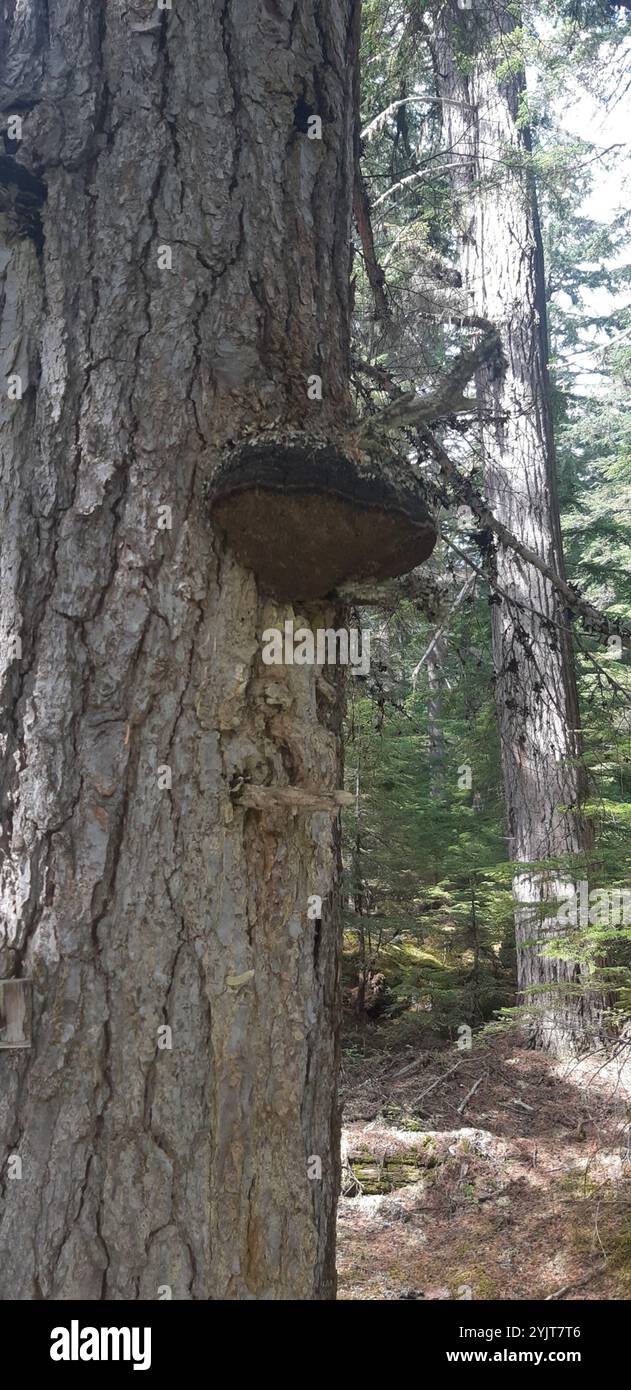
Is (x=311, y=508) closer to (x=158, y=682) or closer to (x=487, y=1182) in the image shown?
(x=158, y=682)

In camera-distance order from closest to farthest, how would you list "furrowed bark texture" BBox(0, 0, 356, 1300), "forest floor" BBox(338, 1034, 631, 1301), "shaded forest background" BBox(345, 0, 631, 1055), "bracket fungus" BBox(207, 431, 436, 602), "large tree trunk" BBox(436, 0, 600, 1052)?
"furrowed bark texture" BBox(0, 0, 356, 1300) < "bracket fungus" BBox(207, 431, 436, 602) < "forest floor" BBox(338, 1034, 631, 1301) < "shaded forest background" BBox(345, 0, 631, 1055) < "large tree trunk" BBox(436, 0, 600, 1052)

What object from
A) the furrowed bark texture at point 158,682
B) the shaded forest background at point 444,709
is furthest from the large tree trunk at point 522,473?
the furrowed bark texture at point 158,682

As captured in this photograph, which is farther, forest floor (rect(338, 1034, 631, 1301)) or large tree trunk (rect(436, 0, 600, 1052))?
large tree trunk (rect(436, 0, 600, 1052))

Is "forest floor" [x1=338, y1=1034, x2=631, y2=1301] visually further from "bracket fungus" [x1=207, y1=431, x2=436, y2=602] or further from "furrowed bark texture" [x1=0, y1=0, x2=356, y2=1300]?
"bracket fungus" [x1=207, y1=431, x2=436, y2=602]

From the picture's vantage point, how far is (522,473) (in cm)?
830

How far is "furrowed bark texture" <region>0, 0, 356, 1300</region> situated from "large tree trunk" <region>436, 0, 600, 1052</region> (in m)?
4.89

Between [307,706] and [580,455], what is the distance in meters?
19.7

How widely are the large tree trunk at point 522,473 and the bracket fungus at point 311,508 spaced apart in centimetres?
490

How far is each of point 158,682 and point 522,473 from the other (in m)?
7.01

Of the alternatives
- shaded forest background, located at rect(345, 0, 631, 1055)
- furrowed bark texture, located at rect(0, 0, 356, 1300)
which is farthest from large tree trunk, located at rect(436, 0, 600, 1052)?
furrowed bark texture, located at rect(0, 0, 356, 1300)

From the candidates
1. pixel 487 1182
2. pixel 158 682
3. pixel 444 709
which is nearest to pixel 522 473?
pixel 444 709

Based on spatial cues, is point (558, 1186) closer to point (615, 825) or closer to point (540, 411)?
point (615, 825)

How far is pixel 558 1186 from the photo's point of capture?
5.05 meters

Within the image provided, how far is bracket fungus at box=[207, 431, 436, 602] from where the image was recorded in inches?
73.4
